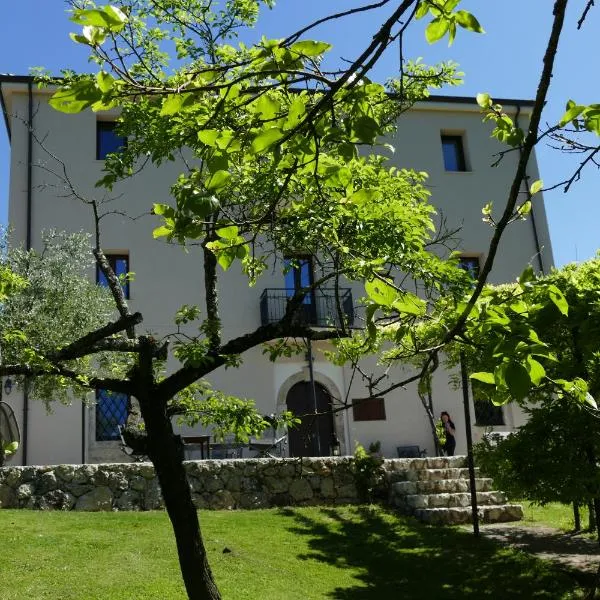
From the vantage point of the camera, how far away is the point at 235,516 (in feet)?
33.4

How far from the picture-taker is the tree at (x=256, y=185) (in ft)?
5.86

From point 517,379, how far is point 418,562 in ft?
23.6

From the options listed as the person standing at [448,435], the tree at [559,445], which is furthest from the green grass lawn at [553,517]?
the person standing at [448,435]

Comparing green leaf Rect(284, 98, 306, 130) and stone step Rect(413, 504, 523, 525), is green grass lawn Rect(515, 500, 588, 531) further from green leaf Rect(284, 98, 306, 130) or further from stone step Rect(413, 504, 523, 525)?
green leaf Rect(284, 98, 306, 130)

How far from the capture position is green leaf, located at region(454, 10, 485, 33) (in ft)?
6.08

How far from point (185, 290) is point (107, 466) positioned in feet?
24.7

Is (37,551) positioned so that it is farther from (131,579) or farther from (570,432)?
(570,432)

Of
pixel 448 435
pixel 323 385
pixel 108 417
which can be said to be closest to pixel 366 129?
pixel 448 435

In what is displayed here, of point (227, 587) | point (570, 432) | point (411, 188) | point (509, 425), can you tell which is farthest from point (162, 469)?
point (509, 425)

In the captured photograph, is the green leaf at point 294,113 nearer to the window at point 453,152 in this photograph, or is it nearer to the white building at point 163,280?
the white building at point 163,280

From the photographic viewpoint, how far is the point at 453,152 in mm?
21016

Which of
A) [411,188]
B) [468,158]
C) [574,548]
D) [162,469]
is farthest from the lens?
[468,158]

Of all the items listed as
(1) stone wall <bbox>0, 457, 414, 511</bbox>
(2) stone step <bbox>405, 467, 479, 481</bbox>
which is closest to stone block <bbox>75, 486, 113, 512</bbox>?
(1) stone wall <bbox>0, 457, 414, 511</bbox>

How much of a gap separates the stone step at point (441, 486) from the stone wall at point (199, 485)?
77 centimetres
